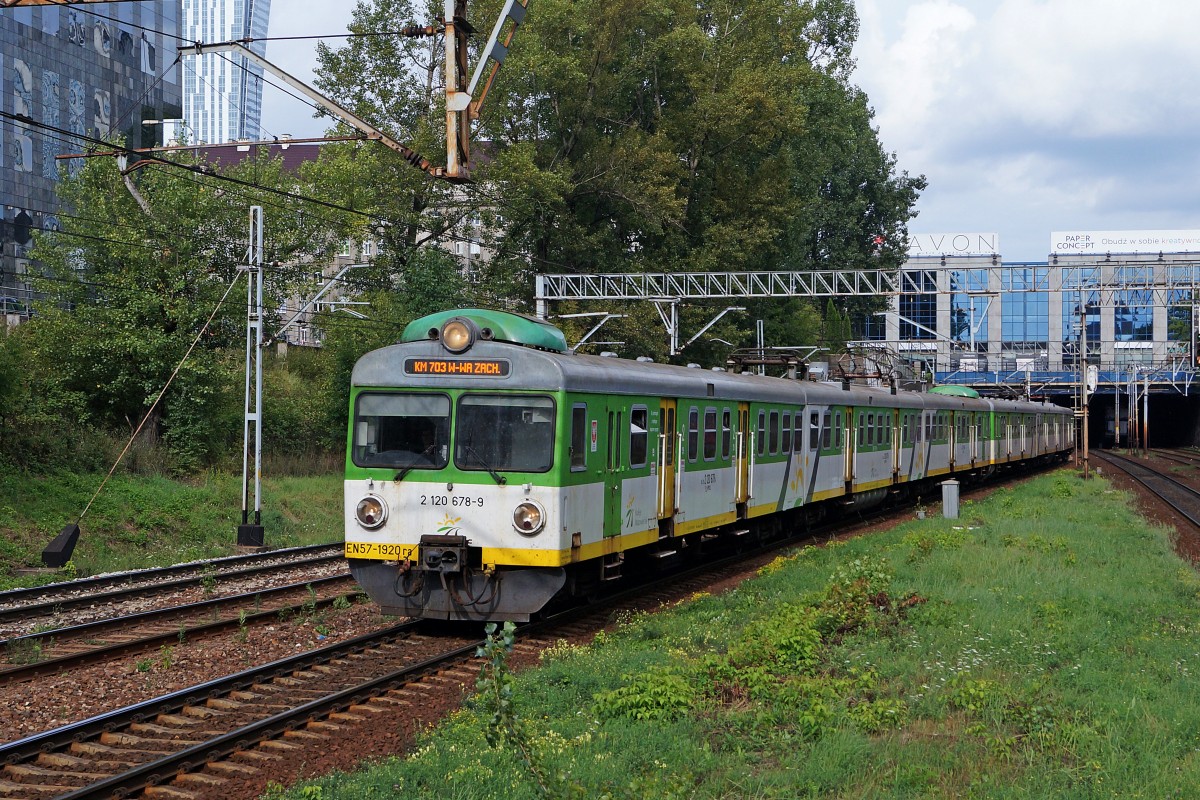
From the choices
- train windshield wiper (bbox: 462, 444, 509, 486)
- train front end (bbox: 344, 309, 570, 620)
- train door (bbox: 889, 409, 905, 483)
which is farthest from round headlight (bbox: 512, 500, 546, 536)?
train door (bbox: 889, 409, 905, 483)

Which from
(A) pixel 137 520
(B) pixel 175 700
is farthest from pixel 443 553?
(A) pixel 137 520

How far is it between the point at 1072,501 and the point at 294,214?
71.2ft

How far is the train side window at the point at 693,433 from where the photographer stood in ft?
53.7

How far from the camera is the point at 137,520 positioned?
22188 millimetres

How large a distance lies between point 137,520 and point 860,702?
55.2 ft

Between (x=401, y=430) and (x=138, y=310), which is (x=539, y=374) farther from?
(x=138, y=310)

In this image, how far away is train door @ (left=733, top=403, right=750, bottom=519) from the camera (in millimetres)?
18422

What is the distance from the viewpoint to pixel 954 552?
56.3 feet

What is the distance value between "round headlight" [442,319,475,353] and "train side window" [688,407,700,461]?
453 centimetres

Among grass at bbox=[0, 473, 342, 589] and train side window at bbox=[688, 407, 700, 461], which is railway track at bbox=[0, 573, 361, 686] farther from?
train side window at bbox=[688, 407, 700, 461]

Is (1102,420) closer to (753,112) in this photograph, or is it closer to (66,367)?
(753,112)

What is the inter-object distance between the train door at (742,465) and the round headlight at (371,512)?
22.8 feet

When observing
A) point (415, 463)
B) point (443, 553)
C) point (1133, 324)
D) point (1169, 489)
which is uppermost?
point (1133, 324)

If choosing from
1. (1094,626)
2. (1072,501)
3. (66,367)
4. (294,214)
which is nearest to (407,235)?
(294,214)
